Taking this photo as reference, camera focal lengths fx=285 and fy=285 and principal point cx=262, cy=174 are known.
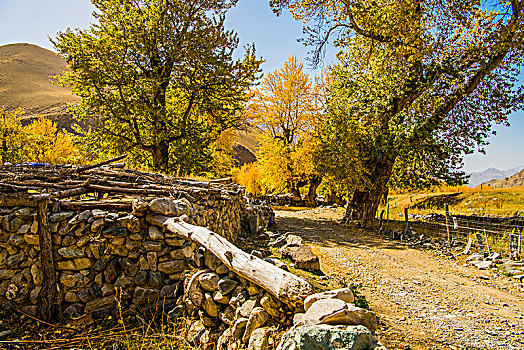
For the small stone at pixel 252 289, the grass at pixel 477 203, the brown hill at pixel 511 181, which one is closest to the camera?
the small stone at pixel 252 289

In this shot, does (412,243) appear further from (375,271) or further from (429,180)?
(375,271)


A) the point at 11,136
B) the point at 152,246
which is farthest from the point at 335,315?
the point at 11,136

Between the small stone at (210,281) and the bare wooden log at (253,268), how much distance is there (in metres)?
0.29

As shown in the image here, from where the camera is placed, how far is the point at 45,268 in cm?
440

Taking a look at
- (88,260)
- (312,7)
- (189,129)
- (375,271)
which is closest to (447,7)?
(312,7)

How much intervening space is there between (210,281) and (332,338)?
2.03 meters

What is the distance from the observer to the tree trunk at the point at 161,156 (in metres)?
14.7

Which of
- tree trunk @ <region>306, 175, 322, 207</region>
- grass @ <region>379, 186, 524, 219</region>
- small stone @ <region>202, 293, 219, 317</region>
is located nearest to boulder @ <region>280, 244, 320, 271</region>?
small stone @ <region>202, 293, 219, 317</region>

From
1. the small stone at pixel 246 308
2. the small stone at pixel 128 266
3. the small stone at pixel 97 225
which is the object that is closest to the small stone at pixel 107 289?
the small stone at pixel 128 266

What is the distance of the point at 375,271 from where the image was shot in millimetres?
7676

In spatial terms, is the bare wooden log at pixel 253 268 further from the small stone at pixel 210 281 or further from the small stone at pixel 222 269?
the small stone at pixel 210 281

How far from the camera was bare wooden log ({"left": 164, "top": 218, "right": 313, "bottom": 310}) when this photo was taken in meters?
2.76

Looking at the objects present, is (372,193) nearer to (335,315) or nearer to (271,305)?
(271,305)

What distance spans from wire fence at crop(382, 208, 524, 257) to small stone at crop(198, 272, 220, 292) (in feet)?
28.9
